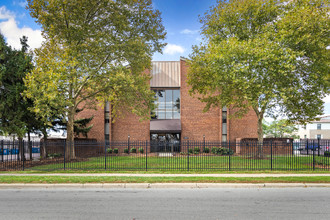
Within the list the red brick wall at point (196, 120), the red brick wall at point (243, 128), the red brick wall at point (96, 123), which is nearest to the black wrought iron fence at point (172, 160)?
the red brick wall at point (96, 123)

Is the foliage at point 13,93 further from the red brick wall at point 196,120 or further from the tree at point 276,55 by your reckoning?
the red brick wall at point 196,120

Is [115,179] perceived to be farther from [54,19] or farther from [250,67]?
[54,19]

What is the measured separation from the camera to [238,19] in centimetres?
2073

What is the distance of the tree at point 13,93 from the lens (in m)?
16.9

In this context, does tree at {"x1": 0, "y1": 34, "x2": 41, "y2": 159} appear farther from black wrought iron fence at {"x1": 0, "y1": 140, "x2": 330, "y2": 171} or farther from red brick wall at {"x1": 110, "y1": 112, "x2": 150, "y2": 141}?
red brick wall at {"x1": 110, "y1": 112, "x2": 150, "y2": 141}

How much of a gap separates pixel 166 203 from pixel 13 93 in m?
15.2

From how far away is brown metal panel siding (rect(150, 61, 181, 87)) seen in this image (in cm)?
3098

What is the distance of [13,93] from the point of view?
56.6 ft

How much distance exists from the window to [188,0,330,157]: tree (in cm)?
1024

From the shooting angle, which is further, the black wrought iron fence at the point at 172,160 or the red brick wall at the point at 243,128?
the red brick wall at the point at 243,128

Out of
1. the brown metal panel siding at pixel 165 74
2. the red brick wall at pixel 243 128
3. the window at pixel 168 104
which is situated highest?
the brown metal panel siding at pixel 165 74

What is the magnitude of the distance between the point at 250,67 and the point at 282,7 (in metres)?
7.21

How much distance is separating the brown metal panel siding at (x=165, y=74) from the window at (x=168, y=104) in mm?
908

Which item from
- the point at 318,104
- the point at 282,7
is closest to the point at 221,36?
the point at 282,7
